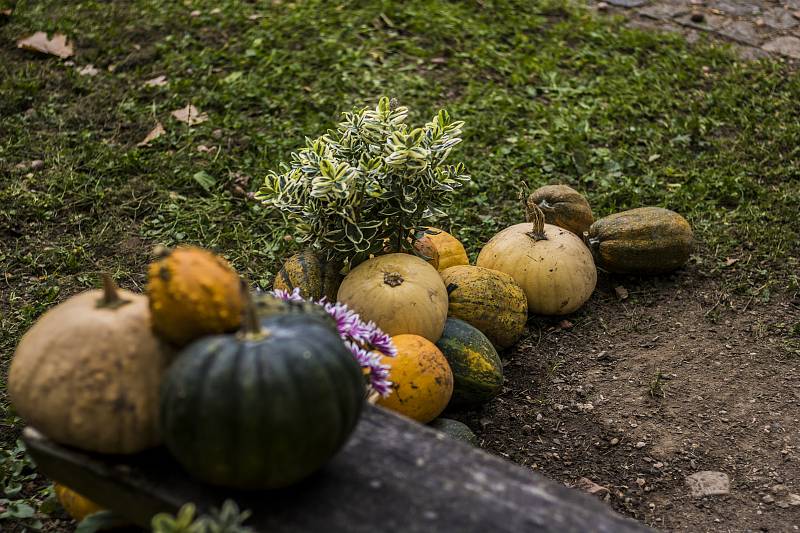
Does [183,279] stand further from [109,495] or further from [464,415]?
[464,415]

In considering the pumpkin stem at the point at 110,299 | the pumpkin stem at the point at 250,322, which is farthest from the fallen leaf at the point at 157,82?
the pumpkin stem at the point at 250,322

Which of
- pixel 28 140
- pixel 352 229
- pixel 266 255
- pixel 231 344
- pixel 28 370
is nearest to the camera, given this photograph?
pixel 231 344

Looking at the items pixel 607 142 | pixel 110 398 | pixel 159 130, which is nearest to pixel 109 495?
pixel 110 398

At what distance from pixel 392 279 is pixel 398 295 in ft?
0.30

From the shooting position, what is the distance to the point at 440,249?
4.05 meters

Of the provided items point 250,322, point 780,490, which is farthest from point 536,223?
point 250,322

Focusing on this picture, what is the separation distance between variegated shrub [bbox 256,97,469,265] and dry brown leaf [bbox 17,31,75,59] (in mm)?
3506

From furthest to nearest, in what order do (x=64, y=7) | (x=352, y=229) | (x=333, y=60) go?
(x=64, y=7), (x=333, y=60), (x=352, y=229)

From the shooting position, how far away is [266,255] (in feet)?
15.2

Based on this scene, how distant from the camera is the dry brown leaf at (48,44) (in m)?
6.39

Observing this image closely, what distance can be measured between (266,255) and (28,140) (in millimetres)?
2039

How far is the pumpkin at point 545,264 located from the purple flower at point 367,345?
4.03 feet

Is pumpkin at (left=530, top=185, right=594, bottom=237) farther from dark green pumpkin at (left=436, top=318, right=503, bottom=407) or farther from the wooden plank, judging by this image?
the wooden plank

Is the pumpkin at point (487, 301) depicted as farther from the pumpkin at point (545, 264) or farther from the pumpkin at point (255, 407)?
the pumpkin at point (255, 407)
